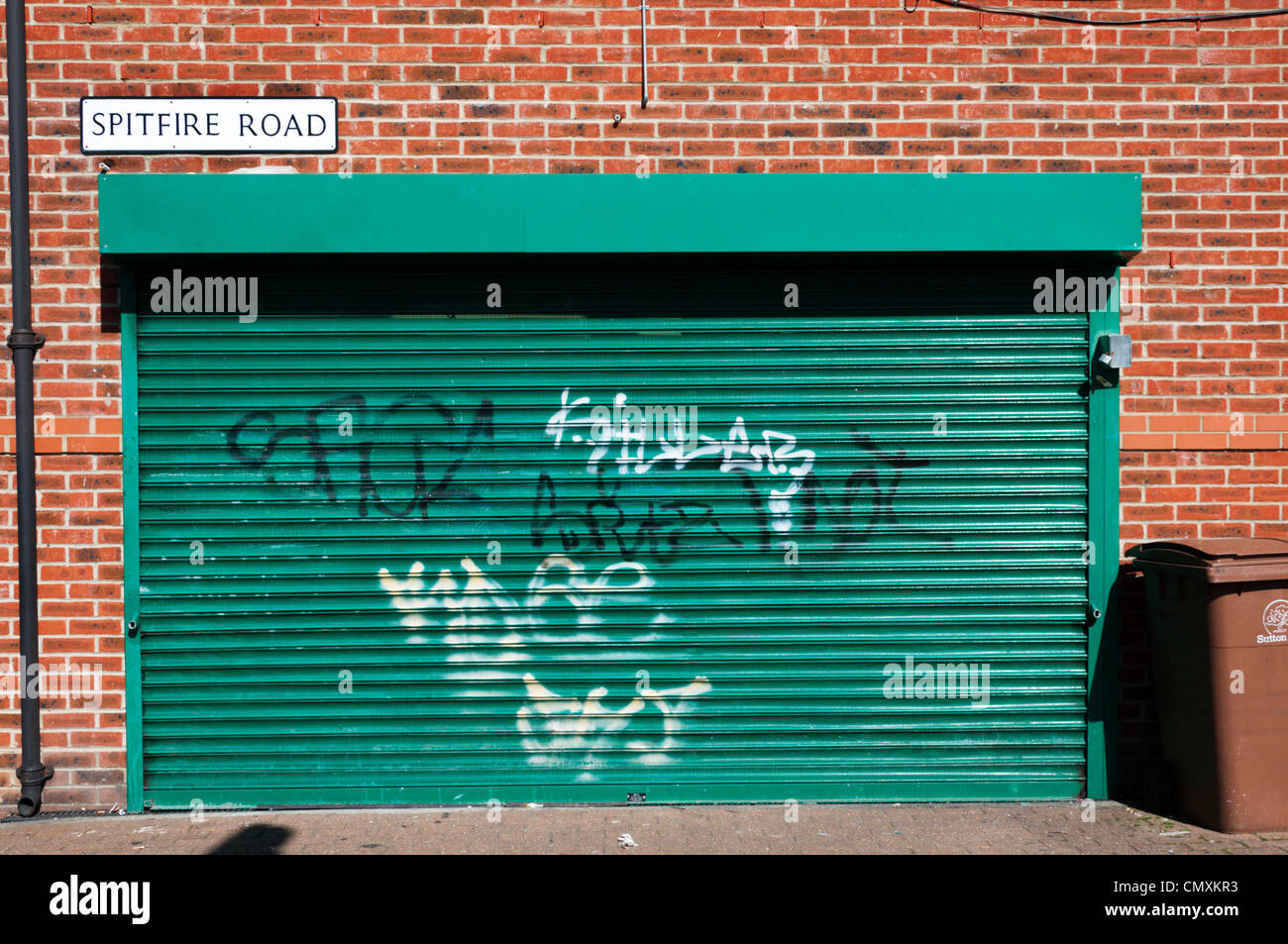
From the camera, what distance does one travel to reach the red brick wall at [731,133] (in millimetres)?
5680

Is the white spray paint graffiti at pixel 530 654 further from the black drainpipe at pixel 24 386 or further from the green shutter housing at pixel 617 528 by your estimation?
the black drainpipe at pixel 24 386

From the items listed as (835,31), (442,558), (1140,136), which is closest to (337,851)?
(442,558)

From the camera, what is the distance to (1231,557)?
522 cm

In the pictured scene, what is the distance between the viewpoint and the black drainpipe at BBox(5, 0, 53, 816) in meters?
5.56

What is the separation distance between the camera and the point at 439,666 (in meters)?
5.79

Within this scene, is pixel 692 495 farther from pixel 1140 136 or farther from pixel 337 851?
pixel 1140 136

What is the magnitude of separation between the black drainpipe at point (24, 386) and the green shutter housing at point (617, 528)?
519mm

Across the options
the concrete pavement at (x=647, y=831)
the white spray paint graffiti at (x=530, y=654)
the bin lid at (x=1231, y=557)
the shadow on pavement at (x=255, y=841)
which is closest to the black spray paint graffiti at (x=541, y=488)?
the white spray paint graffiti at (x=530, y=654)

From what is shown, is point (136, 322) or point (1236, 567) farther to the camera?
point (136, 322)

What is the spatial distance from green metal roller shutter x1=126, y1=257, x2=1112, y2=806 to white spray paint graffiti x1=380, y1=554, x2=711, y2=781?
0.02 meters

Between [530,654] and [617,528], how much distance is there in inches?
34.3

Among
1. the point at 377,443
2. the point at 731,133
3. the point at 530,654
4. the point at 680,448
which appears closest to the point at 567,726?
the point at 530,654

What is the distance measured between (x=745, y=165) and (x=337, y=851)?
4.27 m

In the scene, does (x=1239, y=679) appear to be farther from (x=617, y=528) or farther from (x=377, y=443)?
(x=377, y=443)
